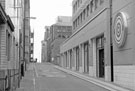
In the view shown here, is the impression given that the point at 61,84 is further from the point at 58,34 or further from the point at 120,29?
the point at 58,34

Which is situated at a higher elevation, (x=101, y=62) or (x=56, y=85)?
(x=101, y=62)

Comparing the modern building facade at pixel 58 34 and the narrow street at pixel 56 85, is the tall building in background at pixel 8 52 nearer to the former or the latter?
the narrow street at pixel 56 85

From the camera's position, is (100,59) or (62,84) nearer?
(62,84)

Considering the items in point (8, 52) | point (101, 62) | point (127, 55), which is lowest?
point (101, 62)

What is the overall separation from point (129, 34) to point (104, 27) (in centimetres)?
760

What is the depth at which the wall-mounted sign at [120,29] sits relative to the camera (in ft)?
71.0

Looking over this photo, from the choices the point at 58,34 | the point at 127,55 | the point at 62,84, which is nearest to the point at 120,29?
the point at 127,55

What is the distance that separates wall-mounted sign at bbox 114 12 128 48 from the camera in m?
21.6

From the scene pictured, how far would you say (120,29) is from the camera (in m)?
22.7

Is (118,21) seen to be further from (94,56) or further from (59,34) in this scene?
(59,34)

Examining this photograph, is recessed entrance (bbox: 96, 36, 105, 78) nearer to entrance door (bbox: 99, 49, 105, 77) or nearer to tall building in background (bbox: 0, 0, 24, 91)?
entrance door (bbox: 99, 49, 105, 77)

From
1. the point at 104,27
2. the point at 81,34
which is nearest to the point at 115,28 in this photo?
the point at 104,27

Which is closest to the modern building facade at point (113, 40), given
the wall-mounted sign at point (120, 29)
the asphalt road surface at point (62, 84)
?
the wall-mounted sign at point (120, 29)

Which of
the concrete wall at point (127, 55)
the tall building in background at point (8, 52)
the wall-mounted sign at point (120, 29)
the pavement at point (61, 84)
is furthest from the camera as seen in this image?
the wall-mounted sign at point (120, 29)
